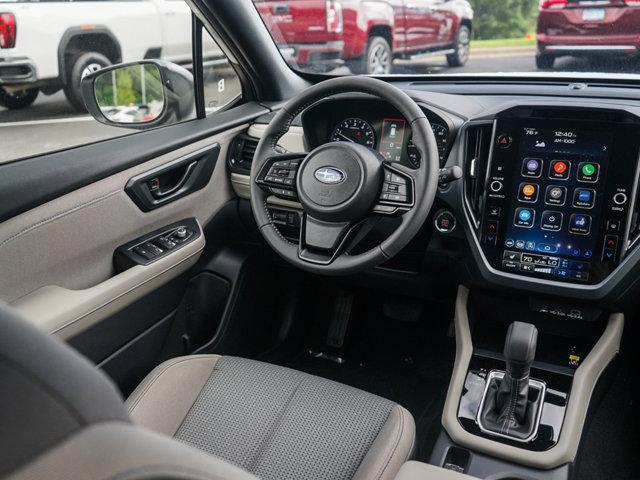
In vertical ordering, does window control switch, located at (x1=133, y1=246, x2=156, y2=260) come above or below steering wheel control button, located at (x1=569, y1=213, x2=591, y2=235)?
below

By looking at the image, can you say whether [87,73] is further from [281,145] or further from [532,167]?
[532,167]

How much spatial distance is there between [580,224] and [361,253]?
670 millimetres

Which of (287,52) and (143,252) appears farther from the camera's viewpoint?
(287,52)

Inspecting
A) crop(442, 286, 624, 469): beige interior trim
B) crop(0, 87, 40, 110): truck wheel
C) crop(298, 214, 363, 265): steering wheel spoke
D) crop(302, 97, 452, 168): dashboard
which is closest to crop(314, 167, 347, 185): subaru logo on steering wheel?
crop(298, 214, 363, 265): steering wheel spoke

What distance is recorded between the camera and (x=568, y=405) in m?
2.04

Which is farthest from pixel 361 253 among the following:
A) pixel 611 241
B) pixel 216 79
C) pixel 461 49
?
pixel 461 49

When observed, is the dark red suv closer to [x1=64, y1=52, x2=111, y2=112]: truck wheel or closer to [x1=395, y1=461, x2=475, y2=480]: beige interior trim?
[x1=395, y1=461, x2=475, y2=480]: beige interior trim

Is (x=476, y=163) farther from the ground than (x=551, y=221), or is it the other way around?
(x=476, y=163)

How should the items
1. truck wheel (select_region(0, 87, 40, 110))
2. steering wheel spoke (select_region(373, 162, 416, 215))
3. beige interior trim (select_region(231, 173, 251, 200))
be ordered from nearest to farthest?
1. steering wheel spoke (select_region(373, 162, 416, 215))
2. beige interior trim (select_region(231, 173, 251, 200))
3. truck wheel (select_region(0, 87, 40, 110))

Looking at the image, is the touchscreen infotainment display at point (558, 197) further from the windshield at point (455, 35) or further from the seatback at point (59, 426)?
the seatback at point (59, 426)

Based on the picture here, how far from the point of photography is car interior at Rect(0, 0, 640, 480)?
1751mm

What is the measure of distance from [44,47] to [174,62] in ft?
3.29

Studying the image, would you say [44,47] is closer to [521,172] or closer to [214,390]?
[214,390]

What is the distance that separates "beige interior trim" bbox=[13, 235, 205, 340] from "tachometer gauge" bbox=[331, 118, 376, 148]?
65 centimetres
